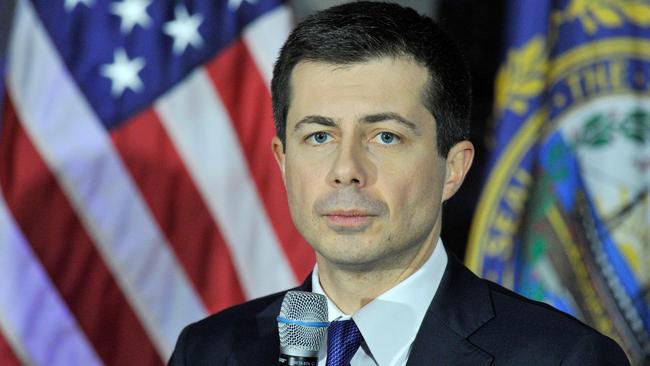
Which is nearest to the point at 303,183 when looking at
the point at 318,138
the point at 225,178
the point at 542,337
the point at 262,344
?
the point at 318,138

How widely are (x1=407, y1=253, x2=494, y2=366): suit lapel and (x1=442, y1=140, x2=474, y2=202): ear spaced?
161 millimetres

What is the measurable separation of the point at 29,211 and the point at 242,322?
171 cm

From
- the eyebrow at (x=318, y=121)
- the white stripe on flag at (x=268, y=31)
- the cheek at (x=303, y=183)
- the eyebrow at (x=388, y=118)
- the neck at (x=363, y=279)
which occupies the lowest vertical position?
the neck at (x=363, y=279)

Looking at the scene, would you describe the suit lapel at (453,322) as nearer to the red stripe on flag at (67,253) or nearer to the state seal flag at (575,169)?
the state seal flag at (575,169)

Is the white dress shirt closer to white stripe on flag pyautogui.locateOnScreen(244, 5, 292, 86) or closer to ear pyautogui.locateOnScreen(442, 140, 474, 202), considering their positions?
ear pyautogui.locateOnScreen(442, 140, 474, 202)

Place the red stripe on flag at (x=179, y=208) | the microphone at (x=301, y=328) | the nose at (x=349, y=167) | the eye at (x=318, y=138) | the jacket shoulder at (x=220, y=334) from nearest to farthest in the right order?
1. the microphone at (x=301, y=328)
2. the nose at (x=349, y=167)
3. the eye at (x=318, y=138)
4. the jacket shoulder at (x=220, y=334)
5. the red stripe on flag at (x=179, y=208)

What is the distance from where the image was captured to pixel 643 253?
150 inches

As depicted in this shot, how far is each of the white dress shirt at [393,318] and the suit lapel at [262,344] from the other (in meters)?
0.17

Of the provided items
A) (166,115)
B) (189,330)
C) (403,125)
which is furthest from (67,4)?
(403,125)

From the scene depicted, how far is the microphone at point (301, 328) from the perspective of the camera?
1.69 metres

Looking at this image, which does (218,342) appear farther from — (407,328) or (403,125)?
(403,125)

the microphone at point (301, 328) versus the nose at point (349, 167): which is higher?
the nose at point (349, 167)

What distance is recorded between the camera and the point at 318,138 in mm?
2084

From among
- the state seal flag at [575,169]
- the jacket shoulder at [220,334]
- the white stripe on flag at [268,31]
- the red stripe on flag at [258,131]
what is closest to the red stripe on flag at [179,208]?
the red stripe on flag at [258,131]
